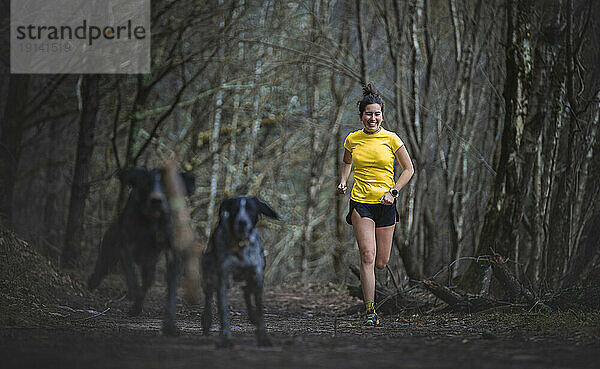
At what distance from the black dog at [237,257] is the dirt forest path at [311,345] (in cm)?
21

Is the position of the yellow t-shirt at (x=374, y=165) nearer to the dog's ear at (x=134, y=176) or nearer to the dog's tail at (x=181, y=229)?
the dog's tail at (x=181, y=229)

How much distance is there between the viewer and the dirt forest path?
3832 millimetres

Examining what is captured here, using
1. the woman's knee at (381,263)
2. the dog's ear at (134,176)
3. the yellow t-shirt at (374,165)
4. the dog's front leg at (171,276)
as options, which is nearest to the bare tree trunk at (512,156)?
the woman's knee at (381,263)

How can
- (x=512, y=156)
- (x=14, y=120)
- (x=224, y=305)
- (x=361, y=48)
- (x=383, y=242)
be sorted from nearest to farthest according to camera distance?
(x=224, y=305)
(x=383, y=242)
(x=512, y=156)
(x=14, y=120)
(x=361, y=48)

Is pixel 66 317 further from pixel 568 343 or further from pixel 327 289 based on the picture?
pixel 327 289

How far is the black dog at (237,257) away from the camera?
4.43m

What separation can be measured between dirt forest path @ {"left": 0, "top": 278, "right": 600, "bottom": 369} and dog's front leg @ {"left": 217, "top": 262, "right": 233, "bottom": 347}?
77 millimetres

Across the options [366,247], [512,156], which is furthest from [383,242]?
[512,156]

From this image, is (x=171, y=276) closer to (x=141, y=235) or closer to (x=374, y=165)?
(x=141, y=235)

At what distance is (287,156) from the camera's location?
1886 cm

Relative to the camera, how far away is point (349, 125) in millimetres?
14688

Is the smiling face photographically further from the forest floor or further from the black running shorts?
the forest floor

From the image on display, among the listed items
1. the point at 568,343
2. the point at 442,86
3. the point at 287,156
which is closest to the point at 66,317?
the point at 568,343
